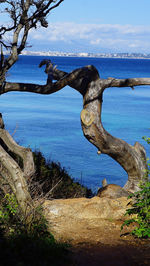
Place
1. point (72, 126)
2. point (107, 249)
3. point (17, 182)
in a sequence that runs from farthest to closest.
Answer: point (72, 126) < point (17, 182) < point (107, 249)

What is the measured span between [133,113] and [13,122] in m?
11.0

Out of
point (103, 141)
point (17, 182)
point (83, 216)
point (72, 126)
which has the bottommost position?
point (72, 126)

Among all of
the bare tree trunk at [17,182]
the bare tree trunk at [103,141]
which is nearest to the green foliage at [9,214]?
the bare tree trunk at [17,182]

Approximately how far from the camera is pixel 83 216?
8367 mm

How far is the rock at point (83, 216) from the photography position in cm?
740

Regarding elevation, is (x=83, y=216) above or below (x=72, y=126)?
above

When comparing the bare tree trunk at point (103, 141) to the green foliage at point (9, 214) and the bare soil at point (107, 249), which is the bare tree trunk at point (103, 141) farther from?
the green foliage at point (9, 214)

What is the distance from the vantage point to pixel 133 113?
36.4 meters

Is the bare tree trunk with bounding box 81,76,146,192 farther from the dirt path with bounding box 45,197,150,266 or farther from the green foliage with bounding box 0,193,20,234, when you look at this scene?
the green foliage with bounding box 0,193,20,234

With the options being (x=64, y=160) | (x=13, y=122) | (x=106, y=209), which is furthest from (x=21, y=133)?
(x=106, y=209)

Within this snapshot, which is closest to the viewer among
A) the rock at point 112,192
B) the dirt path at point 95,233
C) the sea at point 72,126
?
the dirt path at point 95,233

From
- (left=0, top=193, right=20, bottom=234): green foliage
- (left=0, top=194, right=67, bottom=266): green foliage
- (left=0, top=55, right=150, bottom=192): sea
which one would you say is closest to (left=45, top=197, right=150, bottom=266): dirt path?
(left=0, top=194, right=67, bottom=266): green foliage

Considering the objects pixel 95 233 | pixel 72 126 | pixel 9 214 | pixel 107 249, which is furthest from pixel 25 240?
pixel 72 126

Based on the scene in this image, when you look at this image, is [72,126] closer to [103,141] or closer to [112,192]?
[103,141]
